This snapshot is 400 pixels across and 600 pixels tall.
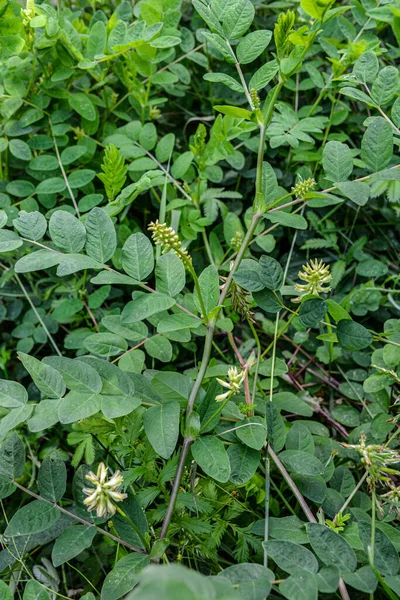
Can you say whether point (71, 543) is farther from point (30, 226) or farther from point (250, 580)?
point (30, 226)

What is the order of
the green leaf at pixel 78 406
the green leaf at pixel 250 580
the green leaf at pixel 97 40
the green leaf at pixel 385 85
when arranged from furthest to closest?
the green leaf at pixel 97 40 → the green leaf at pixel 385 85 → the green leaf at pixel 78 406 → the green leaf at pixel 250 580

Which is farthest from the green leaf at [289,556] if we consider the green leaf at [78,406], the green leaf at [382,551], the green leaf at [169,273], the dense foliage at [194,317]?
the green leaf at [169,273]

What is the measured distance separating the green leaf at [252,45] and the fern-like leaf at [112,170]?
1.11ft

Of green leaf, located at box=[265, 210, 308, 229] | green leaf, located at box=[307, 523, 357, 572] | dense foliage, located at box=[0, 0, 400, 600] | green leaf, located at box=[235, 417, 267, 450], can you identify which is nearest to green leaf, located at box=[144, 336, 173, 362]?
dense foliage, located at box=[0, 0, 400, 600]

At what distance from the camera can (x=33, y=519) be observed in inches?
39.9

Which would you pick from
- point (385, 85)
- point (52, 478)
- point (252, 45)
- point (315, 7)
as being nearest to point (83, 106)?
point (252, 45)

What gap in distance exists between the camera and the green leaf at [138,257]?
109 cm

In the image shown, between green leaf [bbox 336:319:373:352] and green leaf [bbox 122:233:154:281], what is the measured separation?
40cm

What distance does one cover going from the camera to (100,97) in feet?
5.69

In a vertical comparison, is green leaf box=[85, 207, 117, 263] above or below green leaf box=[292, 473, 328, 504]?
above

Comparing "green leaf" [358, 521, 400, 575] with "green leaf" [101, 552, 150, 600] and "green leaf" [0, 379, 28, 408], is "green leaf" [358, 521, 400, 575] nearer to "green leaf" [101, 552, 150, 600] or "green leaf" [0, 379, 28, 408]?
"green leaf" [101, 552, 150, 600]

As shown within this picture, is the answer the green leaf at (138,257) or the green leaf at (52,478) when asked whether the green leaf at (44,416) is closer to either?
the green leaf at (52,478)

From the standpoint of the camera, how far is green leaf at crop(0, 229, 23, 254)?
3.53 feet

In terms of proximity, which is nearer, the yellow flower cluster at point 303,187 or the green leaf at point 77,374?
the green leaf at point 77,374
